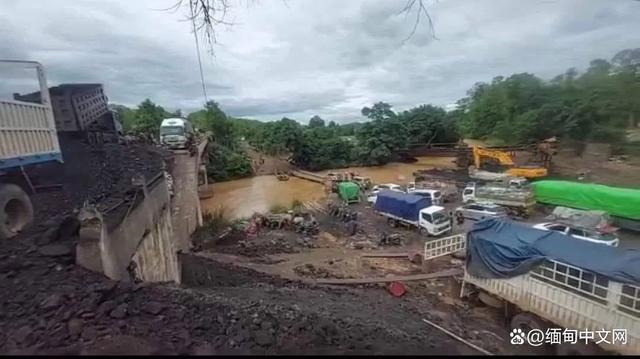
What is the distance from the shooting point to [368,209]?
822 inches

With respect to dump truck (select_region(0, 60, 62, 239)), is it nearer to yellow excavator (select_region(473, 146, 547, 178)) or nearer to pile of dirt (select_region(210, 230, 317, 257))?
pile of dirt (select_region(210, 230, 317, 257))

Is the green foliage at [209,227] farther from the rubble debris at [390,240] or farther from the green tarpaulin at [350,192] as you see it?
the green tarpaulin at [350,192]

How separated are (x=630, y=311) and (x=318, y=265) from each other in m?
8.50

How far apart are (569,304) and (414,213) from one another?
390 inches

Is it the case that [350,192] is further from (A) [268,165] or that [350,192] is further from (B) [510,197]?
(A) [268,165]

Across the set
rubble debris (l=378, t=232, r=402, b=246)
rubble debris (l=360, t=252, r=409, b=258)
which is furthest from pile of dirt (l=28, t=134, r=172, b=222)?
rubble debris (l=378, t=232, r=402, b=246)

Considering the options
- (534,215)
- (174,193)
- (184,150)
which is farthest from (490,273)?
(184,150)

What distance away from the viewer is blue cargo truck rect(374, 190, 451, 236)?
15344mm

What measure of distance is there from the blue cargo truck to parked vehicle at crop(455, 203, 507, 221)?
47.3 inches

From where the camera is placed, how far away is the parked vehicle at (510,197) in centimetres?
1769

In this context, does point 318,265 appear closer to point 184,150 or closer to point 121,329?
point 121,329

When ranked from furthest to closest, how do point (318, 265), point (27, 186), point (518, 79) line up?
1. point (518, 79)
2. point (318, 265)
3. point (27, 186)

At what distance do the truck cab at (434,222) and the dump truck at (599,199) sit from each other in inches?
245

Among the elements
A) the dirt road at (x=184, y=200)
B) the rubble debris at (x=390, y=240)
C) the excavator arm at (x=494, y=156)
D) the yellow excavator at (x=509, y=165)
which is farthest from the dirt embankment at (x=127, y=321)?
the excavator arm at (x=494, y=156)
